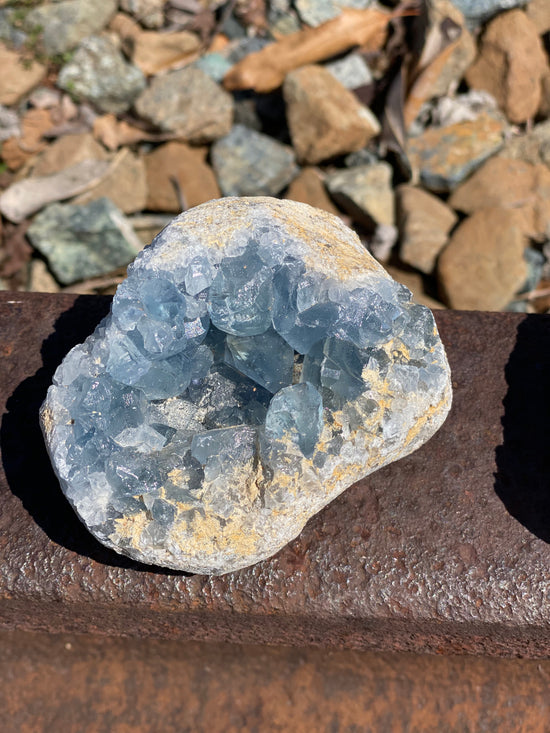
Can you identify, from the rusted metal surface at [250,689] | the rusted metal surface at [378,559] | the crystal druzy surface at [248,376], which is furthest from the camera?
the rusted metal surface at [250,689]

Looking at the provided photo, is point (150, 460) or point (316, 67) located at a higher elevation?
point (150, 460)

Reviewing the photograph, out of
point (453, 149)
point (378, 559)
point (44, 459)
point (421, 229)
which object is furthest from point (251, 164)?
point (378, 559)

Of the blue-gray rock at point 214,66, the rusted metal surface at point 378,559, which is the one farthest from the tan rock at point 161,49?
the rusted metal surface at point 378,559

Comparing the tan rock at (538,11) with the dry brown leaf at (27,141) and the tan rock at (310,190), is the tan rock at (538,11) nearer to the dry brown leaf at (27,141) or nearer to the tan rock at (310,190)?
the tan rock at (310,190)

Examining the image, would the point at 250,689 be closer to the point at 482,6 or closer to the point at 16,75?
the point at 16,75

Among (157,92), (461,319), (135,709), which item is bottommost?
(135,709)

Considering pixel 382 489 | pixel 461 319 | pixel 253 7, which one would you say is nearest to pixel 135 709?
pixel 382 489

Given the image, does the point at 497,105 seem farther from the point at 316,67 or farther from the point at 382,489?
the point at 382,489
